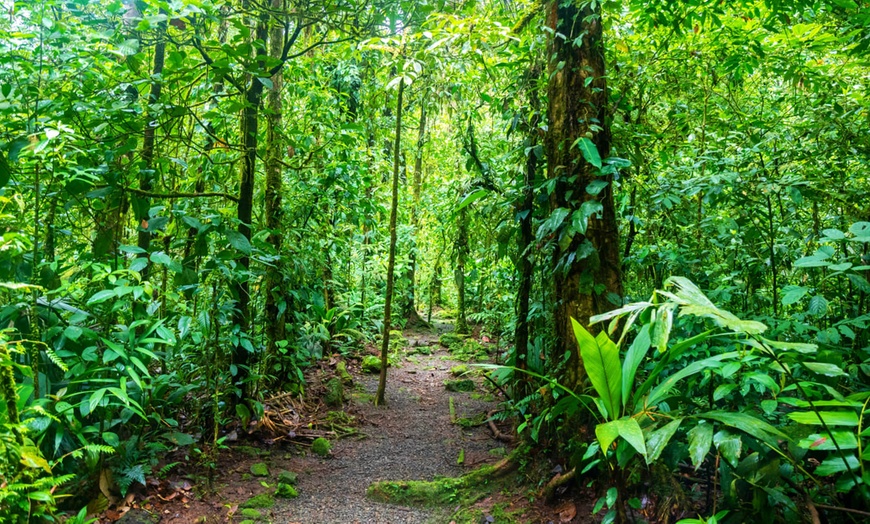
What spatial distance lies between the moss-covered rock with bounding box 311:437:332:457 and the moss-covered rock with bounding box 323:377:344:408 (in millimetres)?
928

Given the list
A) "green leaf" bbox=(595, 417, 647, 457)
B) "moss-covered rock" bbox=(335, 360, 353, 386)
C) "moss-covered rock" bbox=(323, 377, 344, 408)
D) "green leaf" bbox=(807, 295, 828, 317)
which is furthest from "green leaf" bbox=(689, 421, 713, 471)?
"moss-covered rock" bbox=(335, 360, 353, 386)

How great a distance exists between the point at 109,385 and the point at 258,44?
7.17ft

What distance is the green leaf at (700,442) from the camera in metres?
1.52

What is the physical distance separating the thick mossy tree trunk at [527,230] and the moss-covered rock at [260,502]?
2.19 meters

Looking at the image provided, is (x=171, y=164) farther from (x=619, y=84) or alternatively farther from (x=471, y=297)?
(x=471, y=297)

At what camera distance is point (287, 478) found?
12.6 feet

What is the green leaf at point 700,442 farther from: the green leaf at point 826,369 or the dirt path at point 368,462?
the dirt path at point 368,462

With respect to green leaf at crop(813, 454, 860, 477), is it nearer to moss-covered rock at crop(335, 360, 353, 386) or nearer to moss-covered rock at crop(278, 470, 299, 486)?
moss-covered rock at crop(278, 470, 299, 486)

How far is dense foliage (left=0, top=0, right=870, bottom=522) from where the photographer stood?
5.96ft

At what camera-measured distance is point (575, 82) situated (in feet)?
10.2

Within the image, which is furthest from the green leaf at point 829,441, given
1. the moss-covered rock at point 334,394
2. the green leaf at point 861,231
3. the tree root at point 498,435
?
the moss-covered rock at point 334,394

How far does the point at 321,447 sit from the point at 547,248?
9.42 feet

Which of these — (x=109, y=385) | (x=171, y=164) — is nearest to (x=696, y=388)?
(x=109, y=385)

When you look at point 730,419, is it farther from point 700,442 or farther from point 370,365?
point 370,365
